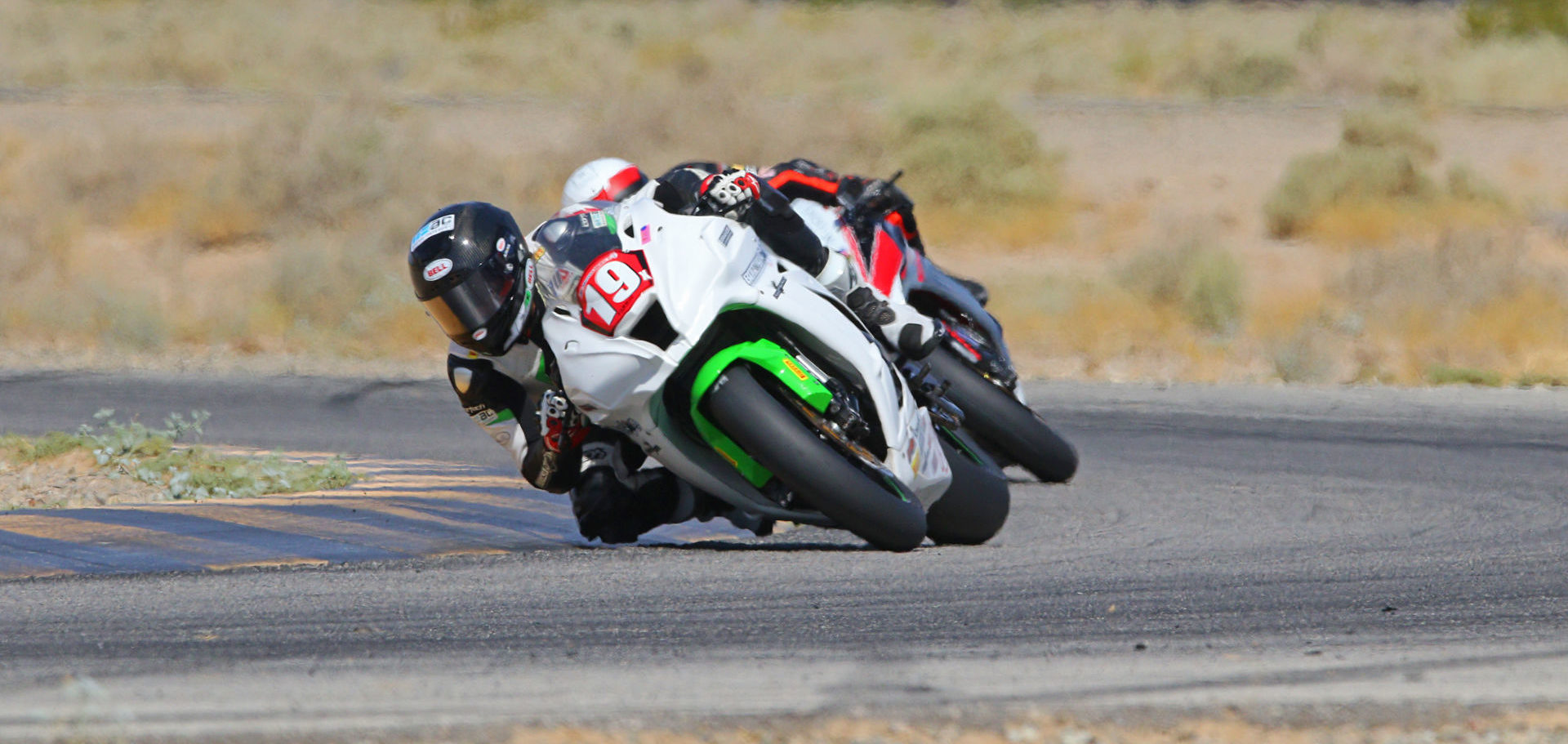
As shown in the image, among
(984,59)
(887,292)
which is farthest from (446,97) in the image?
(887,292)

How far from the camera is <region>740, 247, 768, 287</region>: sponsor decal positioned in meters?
6.59

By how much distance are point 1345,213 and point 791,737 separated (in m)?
21.4

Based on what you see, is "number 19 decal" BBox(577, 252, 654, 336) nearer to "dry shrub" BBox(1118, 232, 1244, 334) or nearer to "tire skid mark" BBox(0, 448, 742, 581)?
"tire skid mark" BBox(0, 448, 742, 581)

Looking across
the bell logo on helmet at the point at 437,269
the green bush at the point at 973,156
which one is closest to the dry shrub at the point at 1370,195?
the green bush at the point at 973,156

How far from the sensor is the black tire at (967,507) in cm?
713

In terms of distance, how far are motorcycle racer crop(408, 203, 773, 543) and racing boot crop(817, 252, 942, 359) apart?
A: 0.92 m

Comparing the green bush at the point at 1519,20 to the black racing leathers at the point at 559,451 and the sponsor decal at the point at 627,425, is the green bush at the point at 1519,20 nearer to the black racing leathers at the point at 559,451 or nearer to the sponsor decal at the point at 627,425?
the black racing leathers at the point at 559,451

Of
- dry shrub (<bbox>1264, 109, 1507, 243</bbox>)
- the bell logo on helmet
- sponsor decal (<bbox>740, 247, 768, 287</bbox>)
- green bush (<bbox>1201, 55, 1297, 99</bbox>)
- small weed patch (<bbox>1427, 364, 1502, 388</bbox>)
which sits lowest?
the bell logo on helmet

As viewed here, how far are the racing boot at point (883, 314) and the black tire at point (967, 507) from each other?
17.1 inches

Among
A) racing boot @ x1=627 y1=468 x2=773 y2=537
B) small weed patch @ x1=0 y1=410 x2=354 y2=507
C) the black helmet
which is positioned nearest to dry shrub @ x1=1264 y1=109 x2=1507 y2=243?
small weed patch @ x1=0 y1=410 x2=354 y2=507

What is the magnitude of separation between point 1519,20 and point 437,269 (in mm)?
41468

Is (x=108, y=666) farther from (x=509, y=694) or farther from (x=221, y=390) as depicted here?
(x=221, y=390)

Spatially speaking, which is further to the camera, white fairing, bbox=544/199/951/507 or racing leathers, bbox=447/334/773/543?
racing leathers, bbox=447/334/773/543

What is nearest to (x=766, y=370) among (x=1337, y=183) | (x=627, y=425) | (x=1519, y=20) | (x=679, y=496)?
(x=627, y=425)
